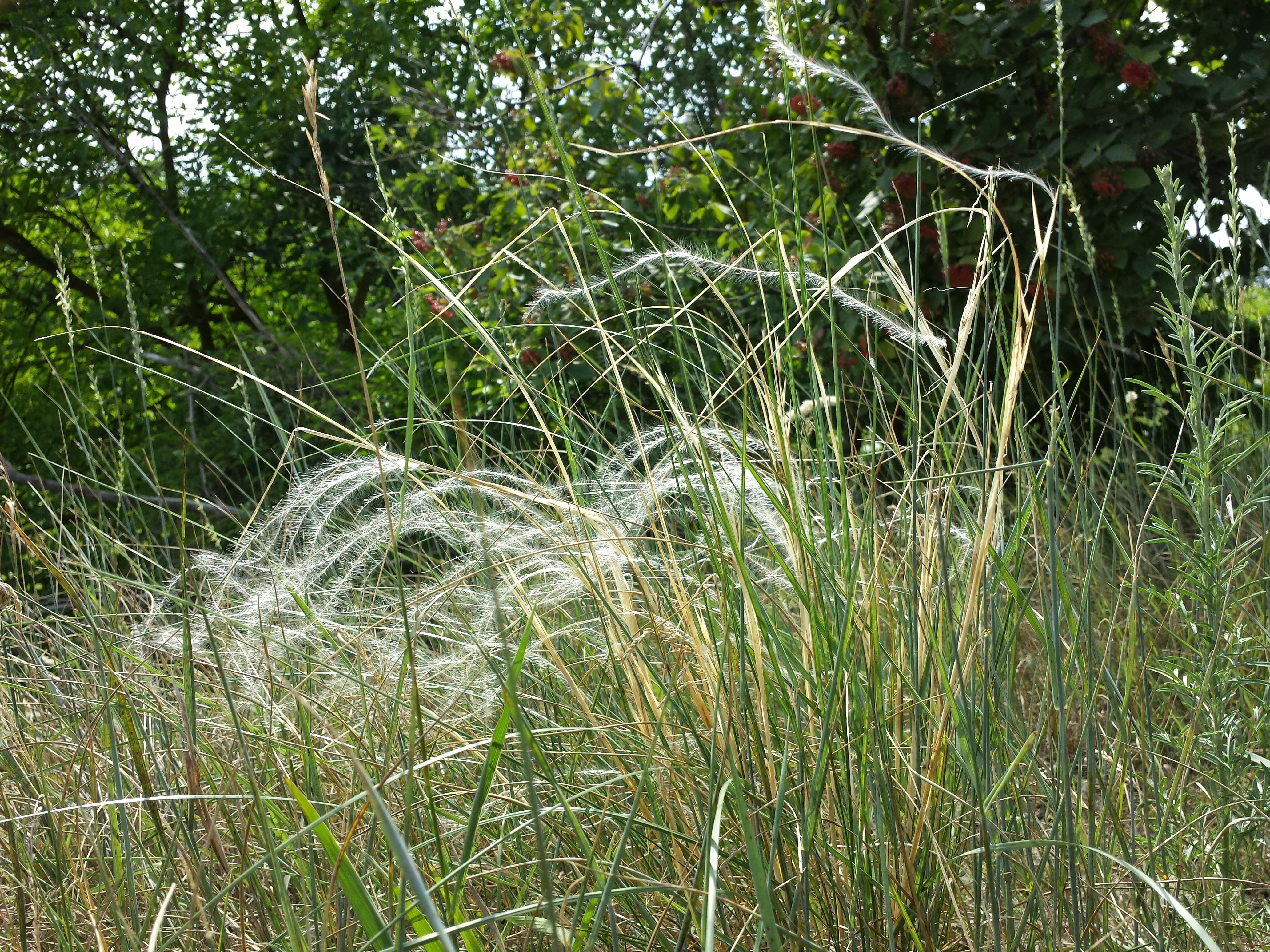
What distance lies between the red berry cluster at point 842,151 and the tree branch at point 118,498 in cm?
216

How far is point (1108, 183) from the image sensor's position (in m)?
3.14

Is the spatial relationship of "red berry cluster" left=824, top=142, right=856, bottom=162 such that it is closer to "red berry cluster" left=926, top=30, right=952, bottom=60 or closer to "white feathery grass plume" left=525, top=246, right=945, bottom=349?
"red berry cluster" left=926, top=30, right=952, bottom=60

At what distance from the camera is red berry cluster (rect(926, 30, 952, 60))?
3.22 m

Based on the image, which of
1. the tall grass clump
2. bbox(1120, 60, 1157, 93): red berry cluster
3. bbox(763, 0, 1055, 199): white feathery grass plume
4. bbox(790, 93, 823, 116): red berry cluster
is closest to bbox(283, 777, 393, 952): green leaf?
the tall grass clump

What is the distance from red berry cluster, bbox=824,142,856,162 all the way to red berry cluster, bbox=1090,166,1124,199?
75 centimetres

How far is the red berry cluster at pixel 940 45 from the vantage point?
3225mm

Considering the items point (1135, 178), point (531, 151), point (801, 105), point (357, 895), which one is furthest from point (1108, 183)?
point (357, 895)

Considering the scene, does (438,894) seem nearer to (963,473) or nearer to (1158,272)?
(963,473)

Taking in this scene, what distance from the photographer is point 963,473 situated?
84 cm

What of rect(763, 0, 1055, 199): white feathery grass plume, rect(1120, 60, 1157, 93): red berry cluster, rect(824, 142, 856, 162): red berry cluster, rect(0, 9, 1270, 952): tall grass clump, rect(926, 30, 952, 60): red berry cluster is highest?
rect(926, 30, 952, 60): red berry cluster

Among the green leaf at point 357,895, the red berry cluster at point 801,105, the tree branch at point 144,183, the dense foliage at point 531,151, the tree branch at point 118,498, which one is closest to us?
the green leaf at point 357,895

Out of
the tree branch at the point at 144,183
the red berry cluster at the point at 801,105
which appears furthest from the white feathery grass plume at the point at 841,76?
the tree branch at the point at 144,183

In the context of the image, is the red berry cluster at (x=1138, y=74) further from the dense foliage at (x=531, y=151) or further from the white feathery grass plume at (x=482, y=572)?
the white feathery grass plume at (x=482, y=572)

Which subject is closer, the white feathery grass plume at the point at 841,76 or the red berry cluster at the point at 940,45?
the white feathery grass plume at the point at 841,76
